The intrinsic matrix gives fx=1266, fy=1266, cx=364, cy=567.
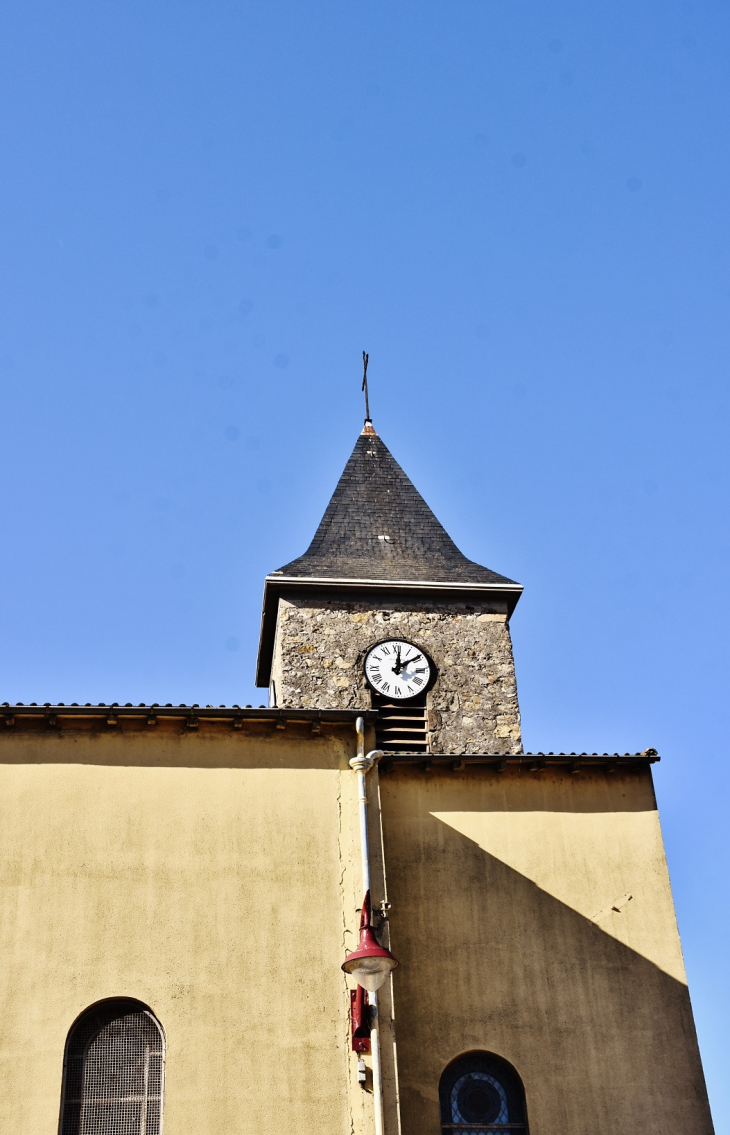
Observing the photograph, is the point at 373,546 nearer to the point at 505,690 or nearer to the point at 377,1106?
the point at 505,690

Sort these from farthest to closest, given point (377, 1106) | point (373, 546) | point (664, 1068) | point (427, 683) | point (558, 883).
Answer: point (373, 546), point (427, 683), point (558, 883), point (664, 1068), point (377, 1106)

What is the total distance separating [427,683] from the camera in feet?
65.7

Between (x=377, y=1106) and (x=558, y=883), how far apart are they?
12.7 feet

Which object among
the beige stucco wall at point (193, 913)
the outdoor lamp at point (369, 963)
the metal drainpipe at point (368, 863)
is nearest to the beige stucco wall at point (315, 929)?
the beige stucco wall at point (193, 913)

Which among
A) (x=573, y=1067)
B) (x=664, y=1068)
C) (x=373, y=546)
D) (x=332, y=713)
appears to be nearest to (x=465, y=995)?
(x=573, y=1067)

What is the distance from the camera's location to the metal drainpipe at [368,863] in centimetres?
1234

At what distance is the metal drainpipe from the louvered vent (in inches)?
198

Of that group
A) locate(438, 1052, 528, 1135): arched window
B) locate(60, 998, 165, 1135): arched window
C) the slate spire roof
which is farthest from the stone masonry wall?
locate(60, 998, 165, 1135): arched window

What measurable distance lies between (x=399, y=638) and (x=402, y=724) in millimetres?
1590

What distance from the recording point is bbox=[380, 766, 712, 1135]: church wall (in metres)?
13.8

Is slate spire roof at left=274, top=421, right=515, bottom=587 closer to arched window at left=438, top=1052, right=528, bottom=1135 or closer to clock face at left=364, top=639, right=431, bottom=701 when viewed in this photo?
clock face at left=364, top=639, right=431, bottom=701

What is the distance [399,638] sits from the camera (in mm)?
20609

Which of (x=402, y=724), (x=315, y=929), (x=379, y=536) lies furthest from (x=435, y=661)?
(x=315, y=929)

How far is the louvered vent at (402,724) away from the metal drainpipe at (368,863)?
16.5 ft
